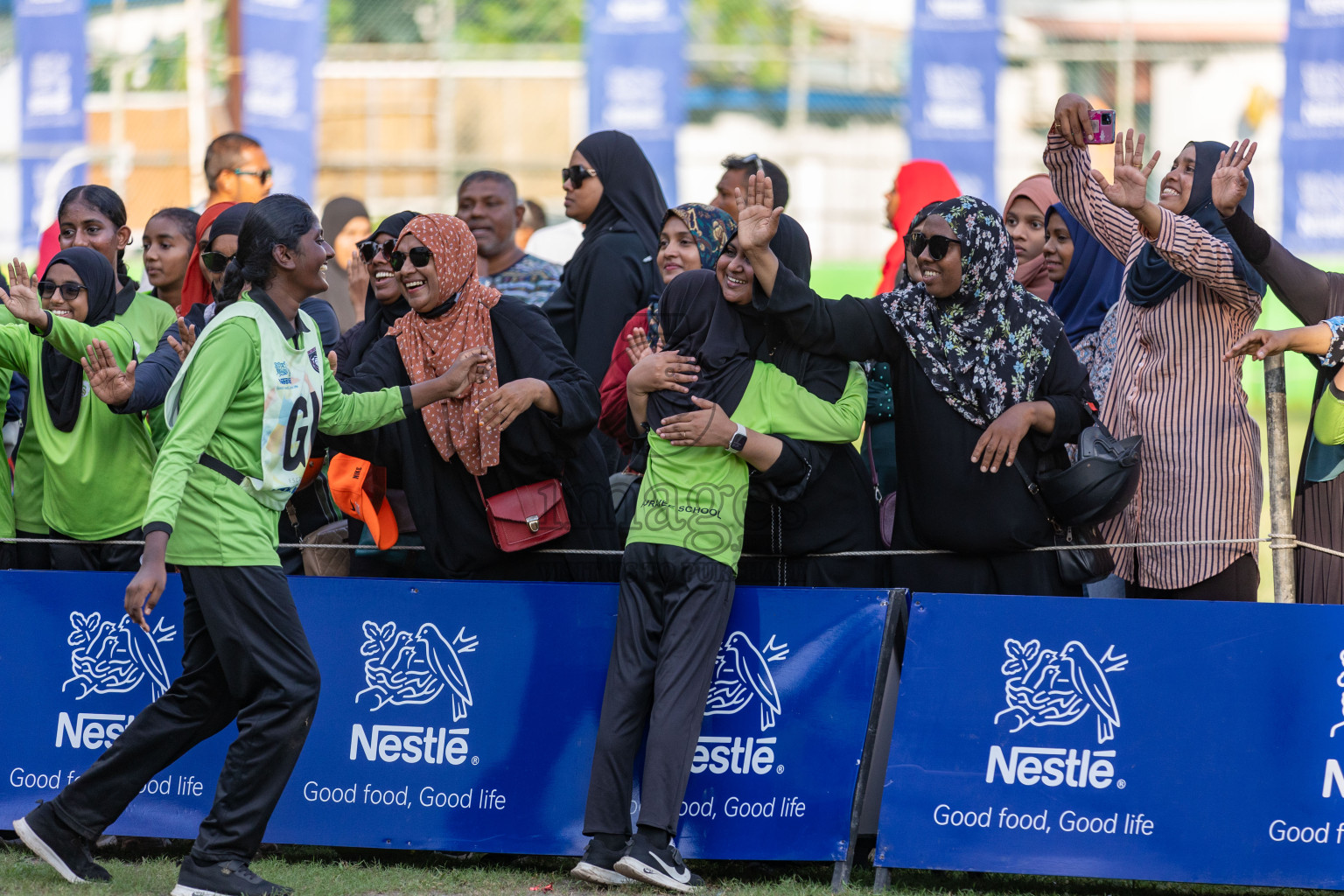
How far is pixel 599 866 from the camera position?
458cm

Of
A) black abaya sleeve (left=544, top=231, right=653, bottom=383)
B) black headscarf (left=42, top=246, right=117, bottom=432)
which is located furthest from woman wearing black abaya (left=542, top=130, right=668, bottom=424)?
black headscarf (left=42, top=246, right=117, bottom=432)

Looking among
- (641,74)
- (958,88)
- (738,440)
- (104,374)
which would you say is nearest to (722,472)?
(738,440)

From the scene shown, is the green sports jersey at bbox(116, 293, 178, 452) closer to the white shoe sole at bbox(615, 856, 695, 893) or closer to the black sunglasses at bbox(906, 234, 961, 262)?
the white shoe sole at bbox(615, 856, 695, 893)

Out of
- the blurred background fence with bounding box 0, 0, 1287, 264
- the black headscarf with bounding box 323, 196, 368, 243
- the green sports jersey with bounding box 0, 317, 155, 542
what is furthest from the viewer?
the blurred background fence with bounding box 0, 0, 1287, 264

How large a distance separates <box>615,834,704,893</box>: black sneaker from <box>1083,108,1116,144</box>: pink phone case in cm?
288

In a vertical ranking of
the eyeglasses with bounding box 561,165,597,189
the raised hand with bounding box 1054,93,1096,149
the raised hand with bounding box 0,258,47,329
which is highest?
the raised hand with bounding box 1054,93,1096,149

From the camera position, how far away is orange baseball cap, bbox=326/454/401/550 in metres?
5.43

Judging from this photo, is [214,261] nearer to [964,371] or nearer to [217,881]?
[217,881]

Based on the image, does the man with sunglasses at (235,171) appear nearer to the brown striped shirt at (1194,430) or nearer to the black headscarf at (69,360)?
the black headscarf at (69,360)

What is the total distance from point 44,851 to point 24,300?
71.9 inches

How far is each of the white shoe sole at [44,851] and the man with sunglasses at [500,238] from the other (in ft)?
11.6

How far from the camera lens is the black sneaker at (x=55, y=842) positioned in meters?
4.53

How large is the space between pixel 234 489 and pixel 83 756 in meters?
1.43

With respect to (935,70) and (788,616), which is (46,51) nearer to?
(935,70)
